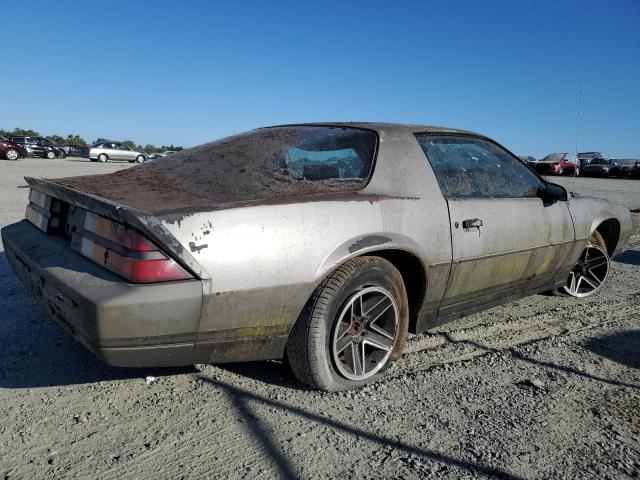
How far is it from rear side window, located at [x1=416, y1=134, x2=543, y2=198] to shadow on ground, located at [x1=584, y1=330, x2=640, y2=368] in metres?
1.09

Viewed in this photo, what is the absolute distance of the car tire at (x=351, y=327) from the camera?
2.34 m

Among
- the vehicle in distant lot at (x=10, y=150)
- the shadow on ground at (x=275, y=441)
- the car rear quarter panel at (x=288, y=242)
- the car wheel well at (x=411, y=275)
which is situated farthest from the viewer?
the vehicle in distant lot at (x=10, y=150)

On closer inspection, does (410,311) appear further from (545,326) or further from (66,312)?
(66,312)

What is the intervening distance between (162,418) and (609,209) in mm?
4081

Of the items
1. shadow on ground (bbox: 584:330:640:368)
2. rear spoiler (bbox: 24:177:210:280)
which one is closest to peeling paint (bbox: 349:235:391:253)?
rear spoiler (bbox: 24:177:210:280)

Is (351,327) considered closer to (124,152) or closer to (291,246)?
(291,246)

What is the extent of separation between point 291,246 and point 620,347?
2399 millimetres

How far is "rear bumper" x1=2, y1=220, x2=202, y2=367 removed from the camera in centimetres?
192

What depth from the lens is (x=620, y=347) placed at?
10.5 feet

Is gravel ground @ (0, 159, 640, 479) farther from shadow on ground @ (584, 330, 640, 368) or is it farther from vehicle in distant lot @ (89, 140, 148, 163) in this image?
vehicle in distant lot @ (89, 140, 148, 163)

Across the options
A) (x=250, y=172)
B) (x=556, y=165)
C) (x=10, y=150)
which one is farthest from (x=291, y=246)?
(x=556, y=165)

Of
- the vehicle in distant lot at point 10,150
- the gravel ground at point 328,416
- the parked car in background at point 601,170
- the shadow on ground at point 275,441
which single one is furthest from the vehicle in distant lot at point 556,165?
the shadow on ground at point 275,441

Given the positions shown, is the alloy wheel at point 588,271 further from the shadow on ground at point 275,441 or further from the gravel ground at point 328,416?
the shadow on ground at point 275,441

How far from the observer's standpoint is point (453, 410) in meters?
2.36
